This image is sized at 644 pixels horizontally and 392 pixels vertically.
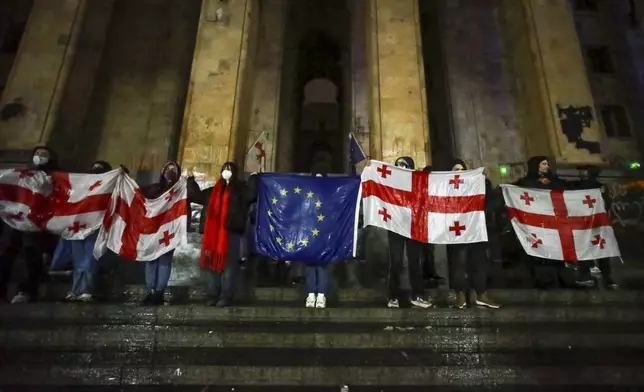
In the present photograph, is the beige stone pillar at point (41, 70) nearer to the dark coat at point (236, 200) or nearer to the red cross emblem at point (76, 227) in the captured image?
the red cross emblem at point (76, 227)

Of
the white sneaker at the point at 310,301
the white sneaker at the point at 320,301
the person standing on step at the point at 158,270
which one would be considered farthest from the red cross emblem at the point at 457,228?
the person standing on step at the point at 158,270

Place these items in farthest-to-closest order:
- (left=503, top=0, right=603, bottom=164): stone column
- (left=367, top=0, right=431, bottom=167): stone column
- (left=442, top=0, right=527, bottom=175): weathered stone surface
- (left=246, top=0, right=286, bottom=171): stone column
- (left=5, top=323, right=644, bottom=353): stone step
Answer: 1. (left=442, top=0, right=527, bottom=175): weathered stone surface
2. (left=246, top=0, right=286, bottom=171): stone column
3. (left=503, top=0, right=603, bottom=164): stone column
4. (left=367, top=0, right=431, bottom=167): stone column
5. (left=5, top=323, right=644, bottom=353): stone step

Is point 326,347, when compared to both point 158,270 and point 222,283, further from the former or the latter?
point 158,270

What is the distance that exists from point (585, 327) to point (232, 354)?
400 cm

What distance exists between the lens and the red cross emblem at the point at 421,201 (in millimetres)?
6004

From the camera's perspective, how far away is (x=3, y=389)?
374 cm

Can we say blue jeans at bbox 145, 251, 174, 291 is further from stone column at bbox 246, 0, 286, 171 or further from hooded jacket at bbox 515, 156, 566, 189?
stone column at bbox 246, 0, 286, 171

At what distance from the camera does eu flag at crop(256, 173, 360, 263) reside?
6055 mm

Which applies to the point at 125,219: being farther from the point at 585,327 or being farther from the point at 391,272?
the point at 585,327

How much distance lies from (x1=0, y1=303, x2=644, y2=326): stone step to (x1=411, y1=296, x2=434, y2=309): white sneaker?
1.14ft

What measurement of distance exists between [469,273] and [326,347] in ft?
7.59

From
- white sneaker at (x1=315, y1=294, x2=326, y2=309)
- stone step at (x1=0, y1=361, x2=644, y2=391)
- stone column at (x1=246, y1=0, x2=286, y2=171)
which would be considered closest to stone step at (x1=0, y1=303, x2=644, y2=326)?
white sneaker at (x1=315, y1=294, x2=326, y2=309)

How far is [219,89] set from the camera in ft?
30.2

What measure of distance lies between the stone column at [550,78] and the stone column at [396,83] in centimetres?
305
